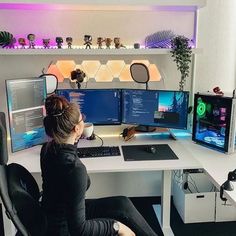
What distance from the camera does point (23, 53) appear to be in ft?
7.50

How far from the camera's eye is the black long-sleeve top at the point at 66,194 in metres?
1.38

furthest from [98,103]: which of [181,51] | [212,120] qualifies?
[212,120]

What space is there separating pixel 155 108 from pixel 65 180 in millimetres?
1250

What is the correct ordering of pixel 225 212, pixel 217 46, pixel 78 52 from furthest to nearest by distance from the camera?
pixel 217 46
pixel 225 212
pixel 78 52

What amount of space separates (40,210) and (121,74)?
1463 mm

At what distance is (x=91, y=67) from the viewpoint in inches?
102

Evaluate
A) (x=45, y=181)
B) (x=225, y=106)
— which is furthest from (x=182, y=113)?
(x=45, y=181)

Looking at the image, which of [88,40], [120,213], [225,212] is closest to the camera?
[120,213]

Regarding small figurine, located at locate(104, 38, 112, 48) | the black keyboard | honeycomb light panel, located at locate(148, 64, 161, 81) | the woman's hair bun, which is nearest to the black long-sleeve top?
the woman's hair bun

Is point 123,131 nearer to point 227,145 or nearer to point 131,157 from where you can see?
point 131,157

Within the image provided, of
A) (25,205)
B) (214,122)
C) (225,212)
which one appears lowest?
(225,212)

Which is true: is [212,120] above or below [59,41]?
below

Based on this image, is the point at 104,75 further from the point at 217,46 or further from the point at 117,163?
the point at 217,46

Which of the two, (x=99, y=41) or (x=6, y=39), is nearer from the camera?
(x=6, y=39)
